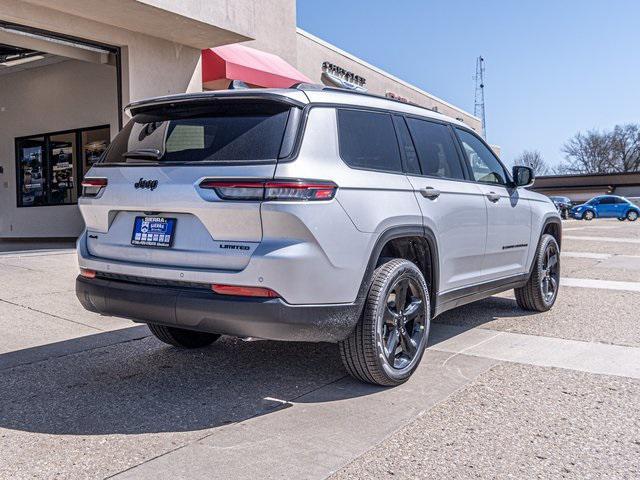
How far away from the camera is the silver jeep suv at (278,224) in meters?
3.55

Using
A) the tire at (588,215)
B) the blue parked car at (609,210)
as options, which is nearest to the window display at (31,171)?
the blue parked car at (609,210)

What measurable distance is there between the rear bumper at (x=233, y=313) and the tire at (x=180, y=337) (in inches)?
43.4

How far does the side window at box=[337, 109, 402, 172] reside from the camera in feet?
13.4

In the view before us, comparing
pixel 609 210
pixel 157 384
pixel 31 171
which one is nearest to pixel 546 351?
pixel 157 384

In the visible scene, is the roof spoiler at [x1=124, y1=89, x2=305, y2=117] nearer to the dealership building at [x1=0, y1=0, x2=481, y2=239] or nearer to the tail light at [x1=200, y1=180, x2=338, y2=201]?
the tail light at [x1=200, y1=180, x2=338, y2=201]

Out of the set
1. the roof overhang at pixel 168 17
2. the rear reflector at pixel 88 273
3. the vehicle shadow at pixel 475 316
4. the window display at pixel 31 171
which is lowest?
the vehicle shadow at pixel 475 316

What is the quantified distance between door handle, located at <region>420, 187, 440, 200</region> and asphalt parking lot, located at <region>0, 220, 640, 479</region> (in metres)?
1.29

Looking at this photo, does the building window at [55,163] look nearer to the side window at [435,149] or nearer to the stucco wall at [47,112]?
the stucco wall at [47,112]

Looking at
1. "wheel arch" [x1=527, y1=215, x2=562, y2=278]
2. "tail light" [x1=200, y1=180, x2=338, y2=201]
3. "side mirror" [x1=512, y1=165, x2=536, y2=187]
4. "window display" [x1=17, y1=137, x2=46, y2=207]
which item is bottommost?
"wheel arch" [x1=527, y1=215, x2=562, y2=278]

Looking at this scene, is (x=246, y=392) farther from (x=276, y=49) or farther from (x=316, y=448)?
(x=276, y=49)

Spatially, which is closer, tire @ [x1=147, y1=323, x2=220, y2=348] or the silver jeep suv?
the silver jeep suv

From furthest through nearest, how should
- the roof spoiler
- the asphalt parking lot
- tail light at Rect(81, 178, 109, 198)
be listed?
tail light at Rect(81, 178, 109, 198), the roof spoiler, the asphalt parking lot

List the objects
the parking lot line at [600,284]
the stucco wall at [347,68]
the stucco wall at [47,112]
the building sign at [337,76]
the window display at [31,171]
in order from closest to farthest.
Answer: the parking lot line at [600,284] → the stucco wall at [47,112] → the window display at [31,171] → the stucco wall at [347,68] → the building sign at [337,76]

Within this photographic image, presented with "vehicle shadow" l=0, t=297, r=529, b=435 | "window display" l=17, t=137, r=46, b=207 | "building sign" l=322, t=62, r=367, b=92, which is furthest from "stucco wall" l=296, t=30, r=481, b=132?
"vehicle shadow" l=0, t=297, r=529, b=435
